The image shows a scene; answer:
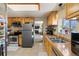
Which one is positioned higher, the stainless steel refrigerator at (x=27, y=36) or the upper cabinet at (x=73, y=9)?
the upper cabinet at (x=73, y=9)

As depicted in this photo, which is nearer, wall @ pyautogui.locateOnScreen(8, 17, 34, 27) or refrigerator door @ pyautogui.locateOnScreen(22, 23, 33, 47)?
refrigerator door @ pyautogui.locateOnScreen(22, 23, 33, 47)

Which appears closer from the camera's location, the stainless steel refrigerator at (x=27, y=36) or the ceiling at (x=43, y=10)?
the ceiling at (x=43, y=10)

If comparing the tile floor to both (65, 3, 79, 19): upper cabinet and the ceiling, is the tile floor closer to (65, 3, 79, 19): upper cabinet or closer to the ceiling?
the ceiling

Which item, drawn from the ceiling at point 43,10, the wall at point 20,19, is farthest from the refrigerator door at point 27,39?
the wall at point 20,19

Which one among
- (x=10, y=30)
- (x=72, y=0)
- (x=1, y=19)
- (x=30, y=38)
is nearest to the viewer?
(x=72, y=0)

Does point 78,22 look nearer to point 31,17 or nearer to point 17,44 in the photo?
point 17,44

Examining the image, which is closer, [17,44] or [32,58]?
[32,58]

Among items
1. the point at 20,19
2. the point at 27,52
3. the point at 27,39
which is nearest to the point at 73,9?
the point at 27,52

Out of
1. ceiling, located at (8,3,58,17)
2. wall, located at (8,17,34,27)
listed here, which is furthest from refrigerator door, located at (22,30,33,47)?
wall, located at (8,17,34,27)

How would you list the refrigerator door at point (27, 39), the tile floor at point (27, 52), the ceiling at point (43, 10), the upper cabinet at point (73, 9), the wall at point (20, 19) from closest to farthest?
the upper cabinet at point (73, 9)
the ceiling at point (43, 10)
the tile floor at point (27, 52)
the refrigerator door at point (27, 39)
the wall at point (20, 19)

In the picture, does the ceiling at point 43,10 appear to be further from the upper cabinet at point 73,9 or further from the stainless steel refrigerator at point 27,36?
the upper cabinet at point 73,9

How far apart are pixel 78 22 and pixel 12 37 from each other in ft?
18.8

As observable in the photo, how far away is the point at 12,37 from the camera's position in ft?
28.1

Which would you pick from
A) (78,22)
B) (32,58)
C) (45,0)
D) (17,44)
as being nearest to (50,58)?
(32,58)
